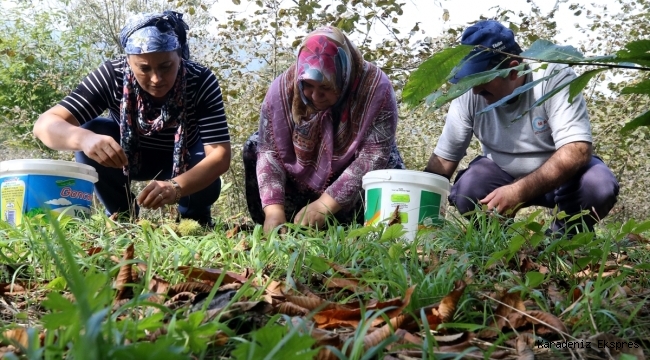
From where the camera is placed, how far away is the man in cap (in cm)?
282

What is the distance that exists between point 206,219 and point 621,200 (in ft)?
15.5

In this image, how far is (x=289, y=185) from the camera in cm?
326

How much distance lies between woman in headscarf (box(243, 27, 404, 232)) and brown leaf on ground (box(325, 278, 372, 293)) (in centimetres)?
133

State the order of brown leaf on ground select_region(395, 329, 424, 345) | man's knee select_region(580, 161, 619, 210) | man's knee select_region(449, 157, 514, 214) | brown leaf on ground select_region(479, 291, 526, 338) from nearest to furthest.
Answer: brown leaf on ground select_region(395, 329, 424, 345) → brown leaf on ground select_region(479, 291, 526, 338) → man's knee select_region(580, 161, 619, 210) → man's knee select_region(449, 157, 514, 214)

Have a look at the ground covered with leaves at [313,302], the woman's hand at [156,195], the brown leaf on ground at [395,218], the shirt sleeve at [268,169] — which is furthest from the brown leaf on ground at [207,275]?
the shirt sleeve at [268,169]

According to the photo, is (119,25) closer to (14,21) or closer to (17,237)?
(14,21)

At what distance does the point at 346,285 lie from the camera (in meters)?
1.38

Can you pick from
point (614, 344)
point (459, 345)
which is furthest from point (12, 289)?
point (614, 344)

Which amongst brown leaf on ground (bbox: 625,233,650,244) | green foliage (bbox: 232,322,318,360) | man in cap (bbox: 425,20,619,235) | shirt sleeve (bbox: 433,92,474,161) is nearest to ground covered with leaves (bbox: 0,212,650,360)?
green foliage (bbox: 232,322,318,360)

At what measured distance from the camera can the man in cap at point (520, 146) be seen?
2820 millimetres

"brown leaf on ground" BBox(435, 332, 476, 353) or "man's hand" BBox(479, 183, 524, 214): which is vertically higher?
"brown leaf on ground" BBox(435, 332, 476, 353)

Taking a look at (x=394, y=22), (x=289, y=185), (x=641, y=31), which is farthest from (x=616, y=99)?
(x=289, y=185)

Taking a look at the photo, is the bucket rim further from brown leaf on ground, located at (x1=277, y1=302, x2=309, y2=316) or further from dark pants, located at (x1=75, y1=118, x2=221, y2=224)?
brown leaf on ground, located at (x1=277, y1=302, x2=309, y2=316)

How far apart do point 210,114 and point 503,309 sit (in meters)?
2.18
